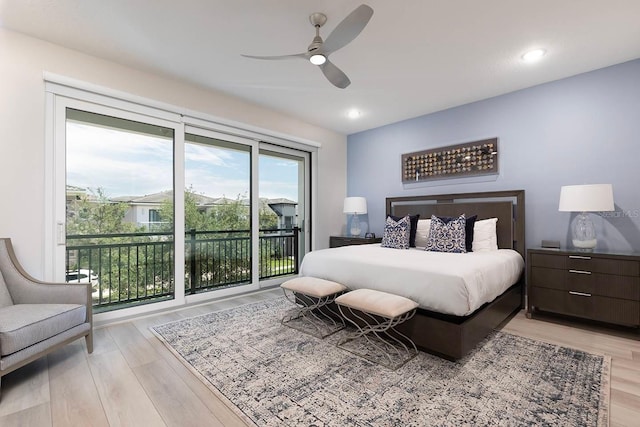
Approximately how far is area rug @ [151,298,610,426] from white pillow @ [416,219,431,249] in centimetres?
152

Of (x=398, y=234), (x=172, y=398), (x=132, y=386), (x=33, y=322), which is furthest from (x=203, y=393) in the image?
(x=398, y=234)

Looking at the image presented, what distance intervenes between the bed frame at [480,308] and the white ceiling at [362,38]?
1.44 m

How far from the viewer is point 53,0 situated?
219cm

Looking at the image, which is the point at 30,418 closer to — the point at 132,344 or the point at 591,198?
the point at 132,344

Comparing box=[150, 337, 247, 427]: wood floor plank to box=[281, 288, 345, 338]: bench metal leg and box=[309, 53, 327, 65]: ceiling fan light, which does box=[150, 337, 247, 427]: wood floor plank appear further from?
box=[309, 53, 327, 65]: ceiling fan light

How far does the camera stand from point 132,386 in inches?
76.7

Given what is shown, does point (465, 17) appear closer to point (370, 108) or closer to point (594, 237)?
point (370, 108)

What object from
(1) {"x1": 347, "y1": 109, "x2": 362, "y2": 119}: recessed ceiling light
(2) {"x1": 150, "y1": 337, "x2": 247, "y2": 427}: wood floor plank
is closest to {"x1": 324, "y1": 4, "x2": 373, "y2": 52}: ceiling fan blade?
(1) {"x1": 347, "y1": 109, "x2": 362, "y2": 119}: recessed ceiling light

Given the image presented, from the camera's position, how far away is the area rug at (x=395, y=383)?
1.65m

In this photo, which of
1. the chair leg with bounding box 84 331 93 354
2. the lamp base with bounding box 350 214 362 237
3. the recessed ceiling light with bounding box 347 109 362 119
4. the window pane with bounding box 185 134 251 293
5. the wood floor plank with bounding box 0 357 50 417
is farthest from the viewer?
the lamp base with bounding box 350 214 362 237

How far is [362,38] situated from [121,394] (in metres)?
3.27

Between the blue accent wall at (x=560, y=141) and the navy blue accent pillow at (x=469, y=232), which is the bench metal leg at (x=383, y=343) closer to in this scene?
the navy blue accent pillow at (x=469, y=232)

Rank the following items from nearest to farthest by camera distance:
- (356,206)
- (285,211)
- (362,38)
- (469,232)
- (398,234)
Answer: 1. (362,38)
2. (469,232)
3. (398,234)
4. (285,211)
5. (356,206)

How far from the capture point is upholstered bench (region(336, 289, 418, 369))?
2.21m
